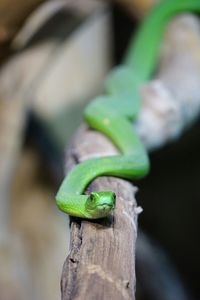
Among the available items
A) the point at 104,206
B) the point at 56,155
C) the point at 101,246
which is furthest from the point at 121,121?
the point at 56,155

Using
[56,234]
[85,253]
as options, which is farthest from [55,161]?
[85,253]

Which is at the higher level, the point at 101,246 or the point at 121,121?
the point at 121,121

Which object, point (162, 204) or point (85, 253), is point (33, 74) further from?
point (85, 253)

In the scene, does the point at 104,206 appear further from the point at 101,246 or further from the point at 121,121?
the point at 121,121

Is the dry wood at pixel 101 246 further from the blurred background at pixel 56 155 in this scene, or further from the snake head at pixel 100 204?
the blurred background at pixel 56 155

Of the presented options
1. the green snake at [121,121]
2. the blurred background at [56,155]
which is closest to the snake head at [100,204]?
the green snake at [121,121]

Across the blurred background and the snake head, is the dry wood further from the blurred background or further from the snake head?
the blurred background

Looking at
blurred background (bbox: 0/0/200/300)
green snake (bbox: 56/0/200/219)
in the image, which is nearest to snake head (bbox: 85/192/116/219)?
green snake (bbox: 56/0/200/219)
